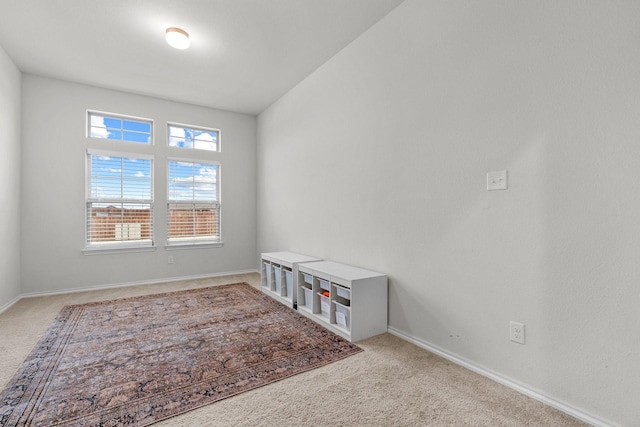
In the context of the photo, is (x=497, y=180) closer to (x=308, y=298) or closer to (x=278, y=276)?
(x=308, y=298)

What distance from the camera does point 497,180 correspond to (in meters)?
1.91

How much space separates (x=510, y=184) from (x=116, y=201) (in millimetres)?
4892

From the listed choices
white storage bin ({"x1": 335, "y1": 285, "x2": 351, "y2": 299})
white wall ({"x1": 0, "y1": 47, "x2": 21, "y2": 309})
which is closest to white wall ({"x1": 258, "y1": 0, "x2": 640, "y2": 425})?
white storage bin ({"x1": 335, "y1": 285, "x2": 351, "y2": 299})

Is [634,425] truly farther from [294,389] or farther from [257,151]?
[257,151]

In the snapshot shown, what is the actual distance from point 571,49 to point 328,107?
2324mm

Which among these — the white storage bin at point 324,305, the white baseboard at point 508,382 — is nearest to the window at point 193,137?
the white storage bin at point 324,305

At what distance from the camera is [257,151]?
5.47m

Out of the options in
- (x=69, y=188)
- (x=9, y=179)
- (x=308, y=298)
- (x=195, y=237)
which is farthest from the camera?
(x=195, y=237)

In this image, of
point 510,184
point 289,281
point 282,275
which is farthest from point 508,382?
point 282,275

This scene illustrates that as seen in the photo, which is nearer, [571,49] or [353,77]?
[571,49]

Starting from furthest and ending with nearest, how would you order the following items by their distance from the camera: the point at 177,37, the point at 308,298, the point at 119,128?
the point at 119,128
the point at 308,298
the point at 177,37

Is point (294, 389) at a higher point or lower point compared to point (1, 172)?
lower

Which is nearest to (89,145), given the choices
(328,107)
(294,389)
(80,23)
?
(80,23)

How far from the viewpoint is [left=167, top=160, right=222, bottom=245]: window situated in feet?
15.8
